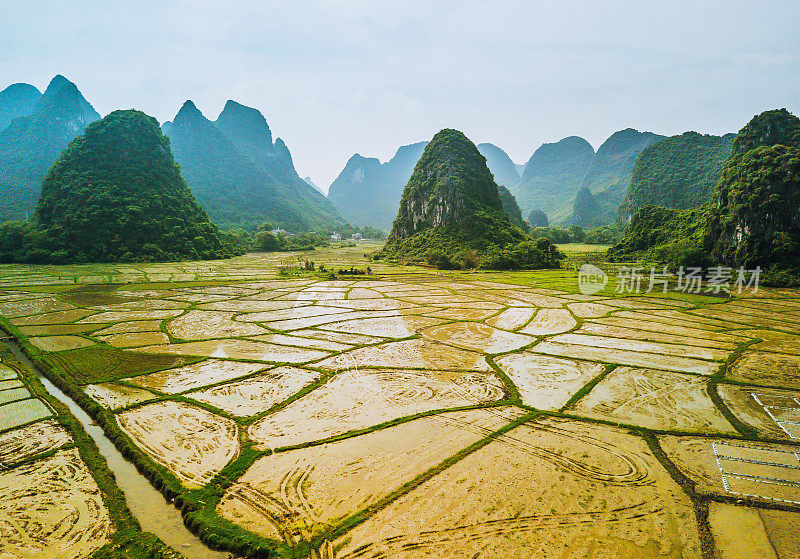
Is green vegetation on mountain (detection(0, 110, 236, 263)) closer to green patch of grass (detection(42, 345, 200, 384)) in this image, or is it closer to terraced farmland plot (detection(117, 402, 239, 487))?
green patch of grass (detection(42, 345, 200, 384))

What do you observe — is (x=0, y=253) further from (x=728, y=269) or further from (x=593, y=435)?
(x=728, y=269)

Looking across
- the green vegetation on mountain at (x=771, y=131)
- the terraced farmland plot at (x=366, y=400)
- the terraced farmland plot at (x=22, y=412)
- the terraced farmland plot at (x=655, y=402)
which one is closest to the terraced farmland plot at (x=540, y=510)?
the terraced farmland plot at (x=655, y=402)

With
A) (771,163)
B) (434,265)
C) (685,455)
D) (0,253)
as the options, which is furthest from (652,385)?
(0,253)

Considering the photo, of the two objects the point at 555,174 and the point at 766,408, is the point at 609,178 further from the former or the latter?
the point at 766,408

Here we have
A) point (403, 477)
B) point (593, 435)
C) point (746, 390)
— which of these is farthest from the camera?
point (746, 390)

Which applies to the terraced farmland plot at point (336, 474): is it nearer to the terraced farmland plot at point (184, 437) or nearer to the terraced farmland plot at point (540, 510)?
the terraced farmland plot at point (540, 510)

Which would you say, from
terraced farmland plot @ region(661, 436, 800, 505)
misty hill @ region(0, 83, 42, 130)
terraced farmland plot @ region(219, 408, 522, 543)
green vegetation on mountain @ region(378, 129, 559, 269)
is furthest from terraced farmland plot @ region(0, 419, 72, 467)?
misty hill @ region(0, 83, 42, 130)

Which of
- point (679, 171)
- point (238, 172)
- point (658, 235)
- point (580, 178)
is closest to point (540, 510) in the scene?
point (658, 235)
